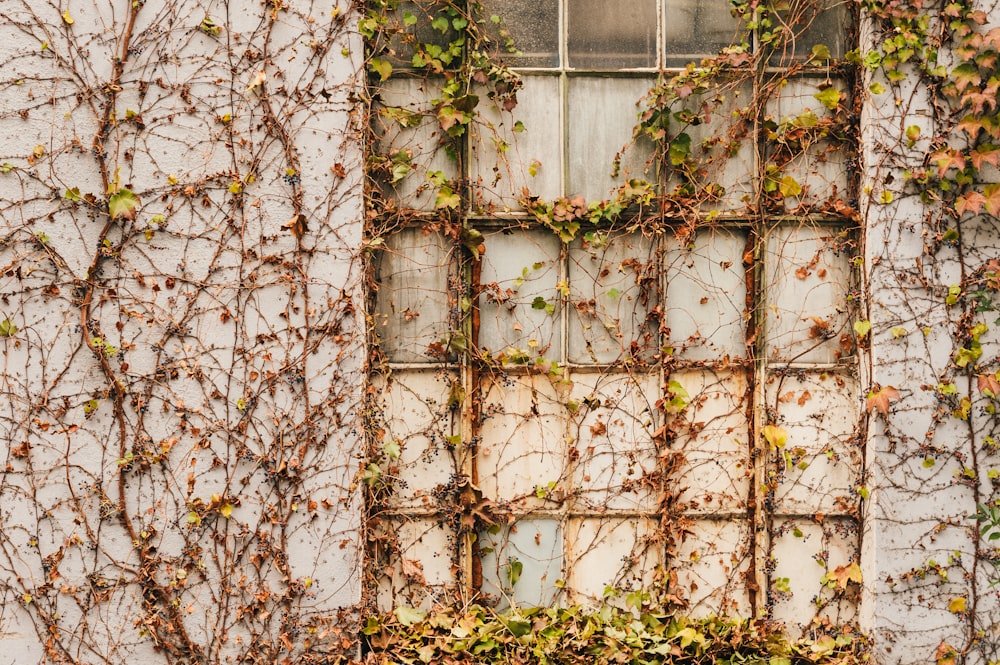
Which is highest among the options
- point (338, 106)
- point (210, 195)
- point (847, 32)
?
point (847, 32)

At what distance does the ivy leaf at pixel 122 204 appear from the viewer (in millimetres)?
3223

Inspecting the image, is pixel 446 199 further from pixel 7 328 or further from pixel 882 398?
pixel 882 398

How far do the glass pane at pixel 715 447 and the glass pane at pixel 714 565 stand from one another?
0.10 m

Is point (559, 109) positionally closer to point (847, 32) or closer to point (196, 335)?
point (847, 32)

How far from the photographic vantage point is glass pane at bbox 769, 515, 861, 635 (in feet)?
11.5

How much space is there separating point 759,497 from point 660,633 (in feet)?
2.48

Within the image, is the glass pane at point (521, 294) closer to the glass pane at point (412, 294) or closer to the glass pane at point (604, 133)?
the glass pane at point (412, 294)

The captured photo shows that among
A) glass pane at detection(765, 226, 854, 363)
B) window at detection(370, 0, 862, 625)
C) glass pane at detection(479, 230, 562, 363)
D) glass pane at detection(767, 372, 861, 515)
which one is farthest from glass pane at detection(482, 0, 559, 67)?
glass pane at detection(767, 372, 861, 515)

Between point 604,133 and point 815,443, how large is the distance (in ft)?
5.62

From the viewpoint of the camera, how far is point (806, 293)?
352 centimetres

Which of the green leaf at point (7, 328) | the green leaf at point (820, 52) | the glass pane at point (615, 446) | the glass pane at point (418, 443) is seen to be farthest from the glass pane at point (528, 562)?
the green leaf at point (820, 52)

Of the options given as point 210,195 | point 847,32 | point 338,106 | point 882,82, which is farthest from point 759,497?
point 210,195

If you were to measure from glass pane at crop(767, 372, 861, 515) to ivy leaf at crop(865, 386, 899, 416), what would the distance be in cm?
17

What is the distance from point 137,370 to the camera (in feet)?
10.8
